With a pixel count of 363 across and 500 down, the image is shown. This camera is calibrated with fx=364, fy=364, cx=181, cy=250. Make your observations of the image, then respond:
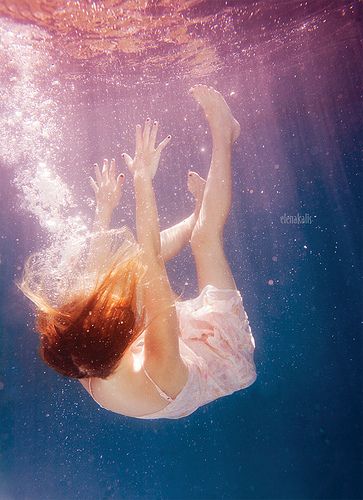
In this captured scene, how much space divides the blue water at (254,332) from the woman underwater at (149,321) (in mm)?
12253

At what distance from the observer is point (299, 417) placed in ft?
67.0

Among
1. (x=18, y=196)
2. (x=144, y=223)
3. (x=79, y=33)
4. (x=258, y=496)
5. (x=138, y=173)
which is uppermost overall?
(x=79, y=33)

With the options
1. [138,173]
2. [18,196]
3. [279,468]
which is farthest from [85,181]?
[279,468]

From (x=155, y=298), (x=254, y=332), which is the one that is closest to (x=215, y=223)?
(x=155, y=298)

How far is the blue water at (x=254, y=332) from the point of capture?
15.9 metres

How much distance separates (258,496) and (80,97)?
21221 mm

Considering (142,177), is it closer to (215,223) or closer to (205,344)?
(215,223)

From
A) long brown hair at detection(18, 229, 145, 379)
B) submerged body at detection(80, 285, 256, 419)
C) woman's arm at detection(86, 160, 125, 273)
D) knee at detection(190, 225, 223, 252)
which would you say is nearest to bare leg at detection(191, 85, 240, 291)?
knee at detection(190, 225, 223, 252)

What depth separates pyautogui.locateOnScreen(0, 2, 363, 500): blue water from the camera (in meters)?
15.9

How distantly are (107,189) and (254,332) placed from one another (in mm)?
17923

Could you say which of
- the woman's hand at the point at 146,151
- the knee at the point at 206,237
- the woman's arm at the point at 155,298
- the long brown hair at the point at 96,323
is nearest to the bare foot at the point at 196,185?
the knee at the point at 206,237

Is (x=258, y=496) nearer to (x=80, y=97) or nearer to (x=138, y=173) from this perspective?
(x=80, y=97)

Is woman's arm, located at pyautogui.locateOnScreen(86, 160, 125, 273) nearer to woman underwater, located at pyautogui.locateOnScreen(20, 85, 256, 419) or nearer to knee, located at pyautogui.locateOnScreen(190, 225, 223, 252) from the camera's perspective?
woman underwater, located at pyautogui.locateOnScreen(20, 85, 256, 419)

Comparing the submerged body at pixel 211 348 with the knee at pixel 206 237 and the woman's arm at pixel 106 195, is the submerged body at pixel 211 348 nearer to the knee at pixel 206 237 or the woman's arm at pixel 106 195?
the knee at pixel 206 237
